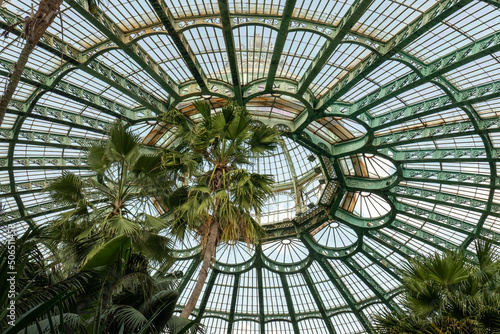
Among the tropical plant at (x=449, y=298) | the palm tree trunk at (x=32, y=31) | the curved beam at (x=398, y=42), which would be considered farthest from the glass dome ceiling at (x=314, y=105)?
the palm tree trunk at (x=32, y=31)

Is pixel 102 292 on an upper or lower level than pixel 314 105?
lower

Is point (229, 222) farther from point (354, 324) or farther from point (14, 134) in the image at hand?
point (354, 324)

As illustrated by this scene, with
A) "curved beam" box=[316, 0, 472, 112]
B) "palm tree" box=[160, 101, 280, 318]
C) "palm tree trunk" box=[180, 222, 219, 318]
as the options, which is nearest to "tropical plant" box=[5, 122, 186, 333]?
"palm tree trunk" box=[180, 222, 219, 318]

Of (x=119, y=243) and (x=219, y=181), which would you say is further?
(x=219, y=181)

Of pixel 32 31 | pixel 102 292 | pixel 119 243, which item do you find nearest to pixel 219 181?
pixel 119 243

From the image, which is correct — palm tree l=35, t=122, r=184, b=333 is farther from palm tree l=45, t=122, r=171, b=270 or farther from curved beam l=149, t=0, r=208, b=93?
curved beam l=149, t=0, r=208, b=93

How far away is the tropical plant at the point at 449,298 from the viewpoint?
8594mm

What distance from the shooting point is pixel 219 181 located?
12.1 metres

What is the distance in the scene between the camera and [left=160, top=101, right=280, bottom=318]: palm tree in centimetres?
1126

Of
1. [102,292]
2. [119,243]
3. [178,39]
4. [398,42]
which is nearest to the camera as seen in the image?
[102,292]

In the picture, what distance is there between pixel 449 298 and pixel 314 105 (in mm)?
11978

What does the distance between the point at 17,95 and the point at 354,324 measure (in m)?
27.5

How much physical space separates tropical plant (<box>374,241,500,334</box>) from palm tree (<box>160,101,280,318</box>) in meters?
4.31

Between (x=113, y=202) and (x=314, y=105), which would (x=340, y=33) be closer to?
(x=314, y=105)
